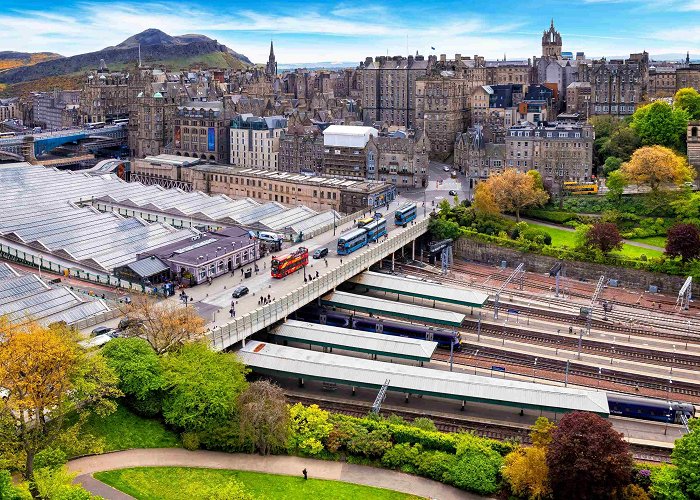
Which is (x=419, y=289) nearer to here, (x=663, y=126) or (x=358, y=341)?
(x=358, y=341)

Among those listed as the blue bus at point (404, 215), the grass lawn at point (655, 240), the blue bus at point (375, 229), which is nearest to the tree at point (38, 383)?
the blue bus at point (375, 229)

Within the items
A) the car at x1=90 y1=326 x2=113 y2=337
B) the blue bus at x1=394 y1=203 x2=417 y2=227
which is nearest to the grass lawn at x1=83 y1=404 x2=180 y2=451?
the car at x1=90 y1=326 x2=113 y2=337

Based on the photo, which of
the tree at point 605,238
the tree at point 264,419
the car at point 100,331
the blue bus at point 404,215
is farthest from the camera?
the blue bus at point 404,215

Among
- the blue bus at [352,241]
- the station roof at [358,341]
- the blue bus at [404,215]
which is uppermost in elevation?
the blue bus at [404,215]

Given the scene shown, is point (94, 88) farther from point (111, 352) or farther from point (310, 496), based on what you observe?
point (310, 496)

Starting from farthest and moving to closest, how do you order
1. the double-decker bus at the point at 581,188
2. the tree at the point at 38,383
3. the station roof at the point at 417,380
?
the double-decker bus at the point at 581,188, the station roof at the point at 417,380, the tree at the point at 38,383

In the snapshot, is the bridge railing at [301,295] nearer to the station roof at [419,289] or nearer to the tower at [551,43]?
the station roof at [419,289]

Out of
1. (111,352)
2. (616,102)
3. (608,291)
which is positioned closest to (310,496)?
(111,352)

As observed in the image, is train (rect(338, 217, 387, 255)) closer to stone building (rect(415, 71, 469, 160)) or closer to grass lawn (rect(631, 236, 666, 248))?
grass lawn (rect(631, 236, 666, 248))
